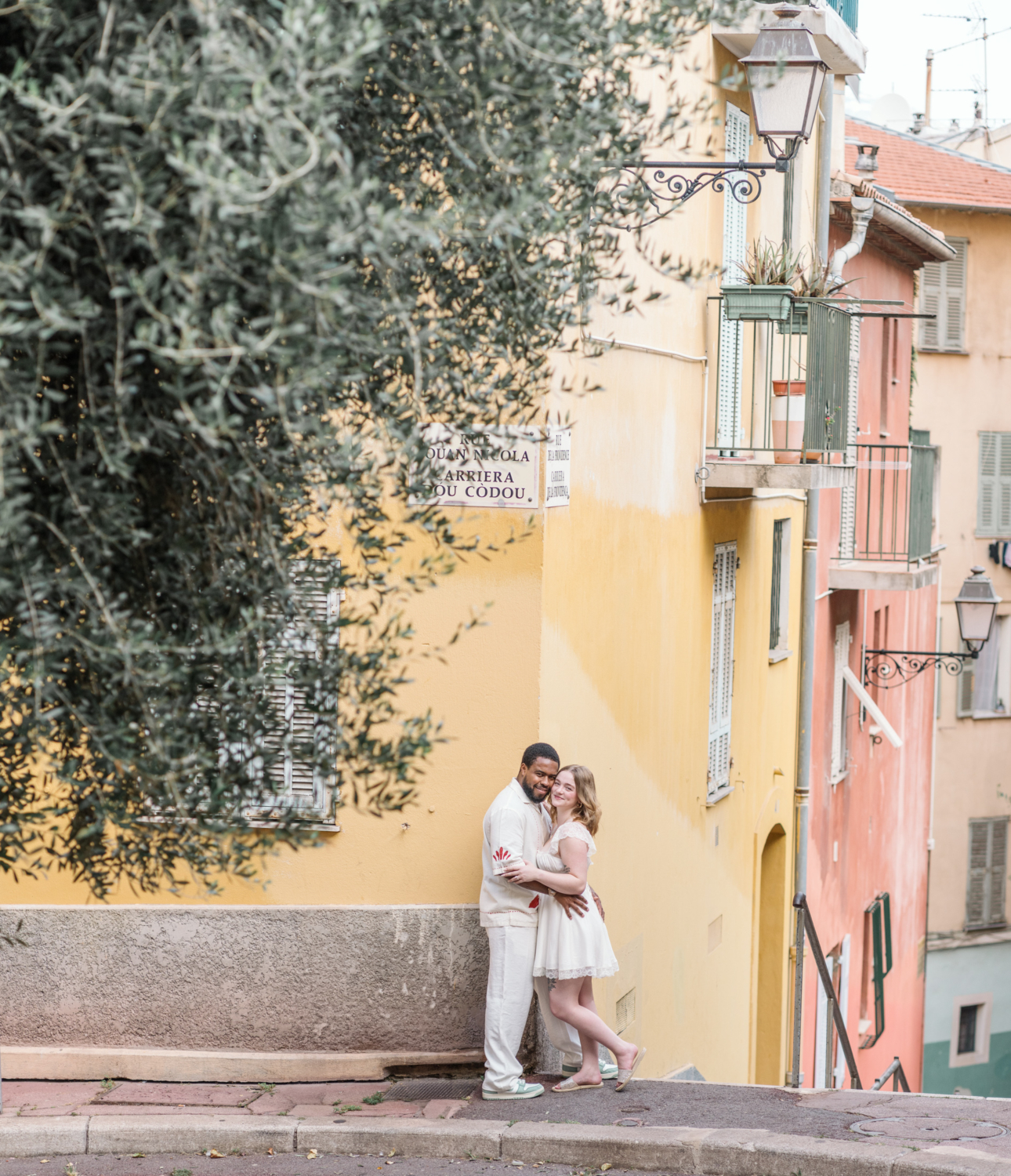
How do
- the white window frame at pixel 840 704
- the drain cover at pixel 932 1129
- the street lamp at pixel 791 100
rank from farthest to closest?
the white window frame at pixel 840 704 < the street lamp at pixel 791 100 < the drain cover at pixel 932 1129

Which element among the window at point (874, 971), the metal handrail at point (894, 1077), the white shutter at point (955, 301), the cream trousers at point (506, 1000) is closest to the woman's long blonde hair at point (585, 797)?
the cream trousers at point (506, 1000)

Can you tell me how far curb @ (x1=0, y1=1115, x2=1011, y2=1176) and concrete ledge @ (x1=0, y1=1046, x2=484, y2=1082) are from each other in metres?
0.74

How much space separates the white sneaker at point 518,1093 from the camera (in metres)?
8.20

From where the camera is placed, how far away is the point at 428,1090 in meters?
8.46

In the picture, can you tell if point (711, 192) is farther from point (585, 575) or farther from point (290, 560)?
point (290, 560)

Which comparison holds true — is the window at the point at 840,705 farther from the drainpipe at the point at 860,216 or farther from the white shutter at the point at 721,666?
the white shutter at the point at 721,666

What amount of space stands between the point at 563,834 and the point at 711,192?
557cm

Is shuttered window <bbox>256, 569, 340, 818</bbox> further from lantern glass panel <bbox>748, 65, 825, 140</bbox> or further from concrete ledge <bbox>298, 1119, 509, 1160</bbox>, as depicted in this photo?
lantern glass panel <bbox>748, 65, 825, 140</bbox>

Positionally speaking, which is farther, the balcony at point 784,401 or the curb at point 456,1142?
the balcony at point 784,401

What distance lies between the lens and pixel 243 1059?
862 centimetres

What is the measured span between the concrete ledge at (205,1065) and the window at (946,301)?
22.6 m

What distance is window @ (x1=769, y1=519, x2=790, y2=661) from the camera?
15.3 meters

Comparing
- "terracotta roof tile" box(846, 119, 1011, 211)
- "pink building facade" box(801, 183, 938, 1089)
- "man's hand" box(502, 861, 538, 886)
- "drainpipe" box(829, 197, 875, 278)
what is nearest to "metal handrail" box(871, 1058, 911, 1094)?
"pink building facade" box(801, 183, 938, 1089)

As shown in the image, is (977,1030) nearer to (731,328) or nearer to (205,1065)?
(731,328)
